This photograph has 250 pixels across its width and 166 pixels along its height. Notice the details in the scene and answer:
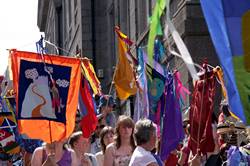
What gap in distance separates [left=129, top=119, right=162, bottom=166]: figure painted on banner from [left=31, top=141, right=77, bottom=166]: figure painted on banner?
5.00 ft

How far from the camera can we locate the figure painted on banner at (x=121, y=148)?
8.95 meters

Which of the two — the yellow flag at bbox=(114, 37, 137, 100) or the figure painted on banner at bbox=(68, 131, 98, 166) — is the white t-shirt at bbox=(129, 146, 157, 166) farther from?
the yellow flag at bbox=(114, 37, 137, 100)

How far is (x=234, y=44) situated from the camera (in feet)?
17.3

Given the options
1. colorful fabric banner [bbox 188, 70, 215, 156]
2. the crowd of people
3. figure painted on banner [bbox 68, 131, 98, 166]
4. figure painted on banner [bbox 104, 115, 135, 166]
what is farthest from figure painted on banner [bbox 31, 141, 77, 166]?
colorful fabric banner [bbox 188, 70, 215, 156]

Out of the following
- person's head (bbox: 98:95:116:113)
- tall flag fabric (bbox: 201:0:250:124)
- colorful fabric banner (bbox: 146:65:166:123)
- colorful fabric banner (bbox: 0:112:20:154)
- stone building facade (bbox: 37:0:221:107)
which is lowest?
colorful fabric banner (bbox: 0:112:20:154)

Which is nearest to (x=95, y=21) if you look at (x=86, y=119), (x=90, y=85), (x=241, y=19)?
(x=90, y=85)

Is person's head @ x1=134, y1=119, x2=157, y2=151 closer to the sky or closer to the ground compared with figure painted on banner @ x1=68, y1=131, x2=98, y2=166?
closer to the sky

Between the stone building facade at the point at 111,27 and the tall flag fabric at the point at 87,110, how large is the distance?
3.98 metres

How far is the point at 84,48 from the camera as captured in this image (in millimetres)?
37250

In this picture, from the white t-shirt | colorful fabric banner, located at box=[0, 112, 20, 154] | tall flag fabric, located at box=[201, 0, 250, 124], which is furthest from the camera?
colorful fabric banner, located at box=[0, 112, 20, 154]

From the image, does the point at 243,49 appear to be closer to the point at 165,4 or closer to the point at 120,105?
the point at 165,4

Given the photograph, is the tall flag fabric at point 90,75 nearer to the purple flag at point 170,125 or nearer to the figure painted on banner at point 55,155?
the purple flag at point 170,125

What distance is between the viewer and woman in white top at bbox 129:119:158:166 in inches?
289

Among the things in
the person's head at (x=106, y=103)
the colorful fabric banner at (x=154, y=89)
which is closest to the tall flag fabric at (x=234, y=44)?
the colorful fabric banner at (x=154, y=89)
